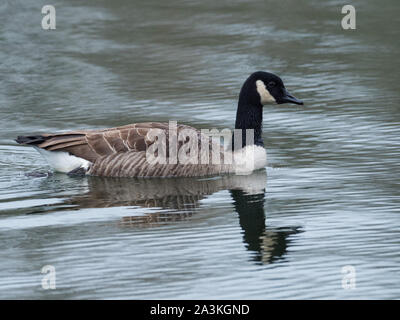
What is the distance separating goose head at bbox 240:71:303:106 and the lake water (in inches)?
33.7

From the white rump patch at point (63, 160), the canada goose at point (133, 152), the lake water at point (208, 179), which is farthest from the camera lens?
the white rump patch at point (63, 160)

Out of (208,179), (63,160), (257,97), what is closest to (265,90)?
(257,97)

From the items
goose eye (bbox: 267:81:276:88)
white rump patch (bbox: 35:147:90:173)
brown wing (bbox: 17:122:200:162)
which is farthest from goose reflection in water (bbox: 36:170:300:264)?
goose eye (bbox: 267:81:276:88)

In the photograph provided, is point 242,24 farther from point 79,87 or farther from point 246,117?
point 246,117

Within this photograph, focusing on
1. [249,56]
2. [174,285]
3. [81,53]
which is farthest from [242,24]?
[174,285]

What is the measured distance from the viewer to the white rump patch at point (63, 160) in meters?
12.3

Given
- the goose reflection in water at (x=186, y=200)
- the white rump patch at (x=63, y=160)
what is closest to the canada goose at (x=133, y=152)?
the white rump patch at (x=63, y=160)

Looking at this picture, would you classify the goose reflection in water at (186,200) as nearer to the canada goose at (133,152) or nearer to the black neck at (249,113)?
the canada goose at (133,152)

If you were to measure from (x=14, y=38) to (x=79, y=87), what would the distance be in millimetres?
3999

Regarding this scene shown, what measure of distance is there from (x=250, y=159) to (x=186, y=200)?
1.69 m

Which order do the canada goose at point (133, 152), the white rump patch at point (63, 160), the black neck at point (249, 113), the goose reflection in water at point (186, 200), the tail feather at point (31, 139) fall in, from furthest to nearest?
the black neck at point (249, 113)
the white rump patch at point (63, 160)
the canada goose at point (133, 152)
the tail feather at point (31, 139)
the goose reflection in water at point (186, 200)

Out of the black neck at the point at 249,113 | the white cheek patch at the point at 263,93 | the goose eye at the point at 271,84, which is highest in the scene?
the goose eye at the point at 271,84

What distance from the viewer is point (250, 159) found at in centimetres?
1231
